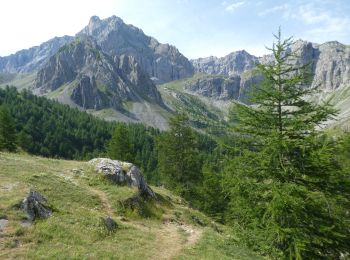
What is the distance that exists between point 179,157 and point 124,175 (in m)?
16.4

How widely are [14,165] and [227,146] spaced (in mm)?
22609

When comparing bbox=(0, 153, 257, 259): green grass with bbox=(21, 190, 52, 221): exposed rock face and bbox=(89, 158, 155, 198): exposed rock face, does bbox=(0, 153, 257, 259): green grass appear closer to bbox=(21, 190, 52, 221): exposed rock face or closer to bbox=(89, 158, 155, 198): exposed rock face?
bbox=(21, 190, 52, 221): exposed rock face

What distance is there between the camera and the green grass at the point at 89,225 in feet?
55.1

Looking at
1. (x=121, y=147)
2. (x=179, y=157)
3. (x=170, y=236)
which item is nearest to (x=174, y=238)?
(x=170, y=236)

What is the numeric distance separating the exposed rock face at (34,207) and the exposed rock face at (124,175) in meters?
12.5

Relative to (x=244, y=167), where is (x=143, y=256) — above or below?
below

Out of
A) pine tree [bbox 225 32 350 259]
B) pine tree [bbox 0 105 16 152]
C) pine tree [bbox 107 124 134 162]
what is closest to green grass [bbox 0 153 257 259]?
pine tree [bbox 225 32 350 259]

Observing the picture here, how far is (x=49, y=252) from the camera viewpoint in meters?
15.9

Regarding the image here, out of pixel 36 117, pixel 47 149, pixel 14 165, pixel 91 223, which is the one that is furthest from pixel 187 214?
pixel 36 117

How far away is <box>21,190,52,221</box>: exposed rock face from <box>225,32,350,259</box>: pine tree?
11.1 m

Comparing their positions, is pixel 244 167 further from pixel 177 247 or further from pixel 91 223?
pixel 91 223

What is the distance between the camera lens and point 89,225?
20656 millimetres

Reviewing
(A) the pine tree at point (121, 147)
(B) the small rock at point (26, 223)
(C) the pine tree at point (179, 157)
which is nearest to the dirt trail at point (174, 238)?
(B) the small rock at point (26, 223)

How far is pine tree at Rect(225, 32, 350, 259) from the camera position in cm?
1546
